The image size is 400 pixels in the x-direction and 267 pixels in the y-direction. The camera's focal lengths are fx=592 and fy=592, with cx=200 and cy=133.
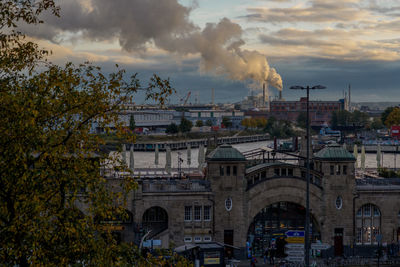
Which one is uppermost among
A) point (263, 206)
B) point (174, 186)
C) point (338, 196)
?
A: point (174, 186)

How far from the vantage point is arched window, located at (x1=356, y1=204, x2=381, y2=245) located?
46.8 m

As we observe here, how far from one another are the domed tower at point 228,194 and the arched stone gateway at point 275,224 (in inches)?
56.2

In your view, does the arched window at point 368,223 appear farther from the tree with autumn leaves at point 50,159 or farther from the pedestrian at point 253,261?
the tree with autumn leaves at point 50,159

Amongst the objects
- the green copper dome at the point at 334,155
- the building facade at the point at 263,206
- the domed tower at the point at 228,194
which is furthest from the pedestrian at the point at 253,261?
the green copper dome at the point at 334,155

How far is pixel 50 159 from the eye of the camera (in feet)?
50.6

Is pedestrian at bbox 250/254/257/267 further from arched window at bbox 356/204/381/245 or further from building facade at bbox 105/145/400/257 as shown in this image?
arched window at bbox 356/204/381/245

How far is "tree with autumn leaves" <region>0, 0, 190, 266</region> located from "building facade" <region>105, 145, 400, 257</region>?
90.1 ft

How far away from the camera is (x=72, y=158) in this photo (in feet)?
51.8

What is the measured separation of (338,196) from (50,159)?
3470 cm

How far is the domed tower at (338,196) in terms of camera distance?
46.2 m

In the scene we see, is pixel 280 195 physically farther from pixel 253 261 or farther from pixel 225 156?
pixel 253 261

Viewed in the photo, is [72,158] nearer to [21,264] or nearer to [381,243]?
[21,264]

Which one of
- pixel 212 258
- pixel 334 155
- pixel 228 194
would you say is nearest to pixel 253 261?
pixel 212 258

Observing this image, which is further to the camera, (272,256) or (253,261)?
(272,256)
